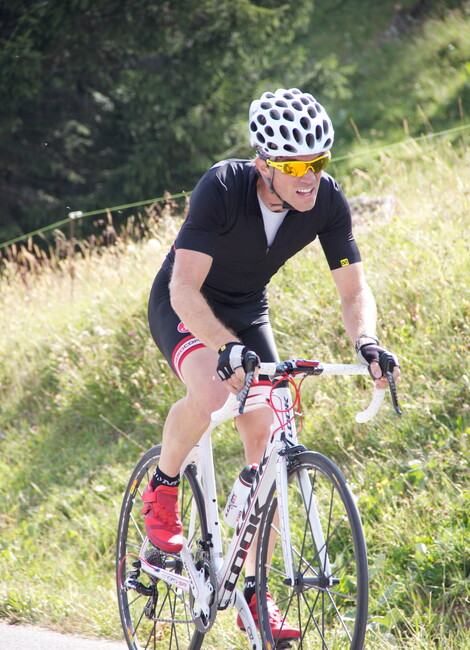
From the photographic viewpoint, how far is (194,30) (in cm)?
1068

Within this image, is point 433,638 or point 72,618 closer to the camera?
point 433,638

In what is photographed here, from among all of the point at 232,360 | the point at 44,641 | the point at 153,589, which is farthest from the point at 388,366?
the point at 44,641

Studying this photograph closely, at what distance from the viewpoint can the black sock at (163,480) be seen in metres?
3.67

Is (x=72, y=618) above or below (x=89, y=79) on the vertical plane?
below

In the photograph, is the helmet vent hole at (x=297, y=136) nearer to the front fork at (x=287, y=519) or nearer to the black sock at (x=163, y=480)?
the front fork at (x=287, y=519)

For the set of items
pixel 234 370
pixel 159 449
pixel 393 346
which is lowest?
pixel 393 346

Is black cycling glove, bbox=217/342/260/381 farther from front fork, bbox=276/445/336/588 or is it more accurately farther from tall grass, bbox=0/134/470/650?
tall grass, bbox=0/134/470/650

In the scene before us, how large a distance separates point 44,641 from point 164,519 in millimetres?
1239

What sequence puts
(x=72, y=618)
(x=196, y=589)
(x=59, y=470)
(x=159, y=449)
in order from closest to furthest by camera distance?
(x=196, y=589), (x=159, y=449), (x=72, y=618), (x=59, y=470)

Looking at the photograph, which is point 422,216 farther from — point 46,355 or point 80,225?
point 80,225

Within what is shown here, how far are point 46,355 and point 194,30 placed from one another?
5422 mm

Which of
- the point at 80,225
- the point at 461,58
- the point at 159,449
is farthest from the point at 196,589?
the point at 461,58

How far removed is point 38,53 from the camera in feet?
A: 32.6

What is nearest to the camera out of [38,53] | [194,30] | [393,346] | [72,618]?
[72,618]
